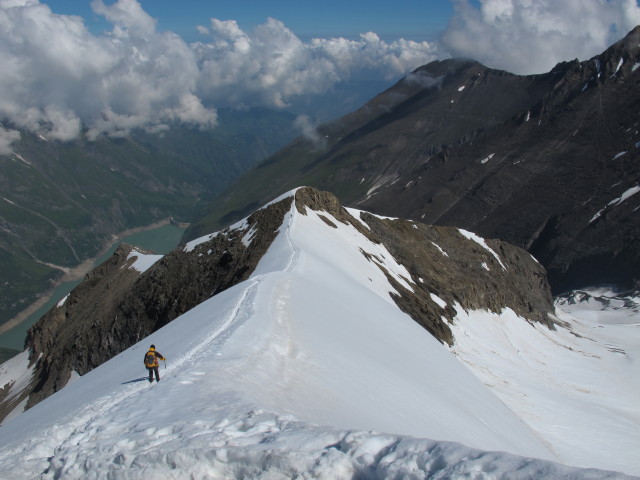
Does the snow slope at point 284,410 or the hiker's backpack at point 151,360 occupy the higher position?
the hiker's backpack at point 151,360

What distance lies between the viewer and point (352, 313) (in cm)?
2681

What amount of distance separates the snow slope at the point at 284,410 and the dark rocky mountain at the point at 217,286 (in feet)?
51.3

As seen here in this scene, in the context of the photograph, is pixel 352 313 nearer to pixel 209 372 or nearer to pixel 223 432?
pixel 209 372

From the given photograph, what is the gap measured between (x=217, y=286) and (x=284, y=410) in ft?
108

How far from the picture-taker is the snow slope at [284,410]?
26.2ft

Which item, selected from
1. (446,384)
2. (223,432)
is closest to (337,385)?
(223,432)

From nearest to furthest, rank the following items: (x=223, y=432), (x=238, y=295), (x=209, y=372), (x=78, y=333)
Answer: (x=223, y=432)
(x=209, y=372)
(x=238, y=295)
(x=78, y=333)

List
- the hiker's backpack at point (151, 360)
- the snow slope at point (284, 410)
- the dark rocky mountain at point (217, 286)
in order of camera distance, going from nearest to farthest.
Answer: the snow slope at point (284, 410) → the hiker's backpack at point (151, 360) → the dark rocky mountain at point (217, 286)

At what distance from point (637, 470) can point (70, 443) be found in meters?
36.2

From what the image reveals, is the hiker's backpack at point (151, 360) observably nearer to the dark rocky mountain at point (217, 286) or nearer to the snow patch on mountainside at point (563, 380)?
the dark rocky mountain at point (217, 286)

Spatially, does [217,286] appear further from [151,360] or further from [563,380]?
[563,380]

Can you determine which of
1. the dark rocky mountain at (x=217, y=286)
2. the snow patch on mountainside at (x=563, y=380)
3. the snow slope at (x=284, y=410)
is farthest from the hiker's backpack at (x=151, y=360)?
the snow patch on mountainside at (x=563, y=380)

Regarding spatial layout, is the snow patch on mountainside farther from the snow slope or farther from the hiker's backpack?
the hiker's backpack

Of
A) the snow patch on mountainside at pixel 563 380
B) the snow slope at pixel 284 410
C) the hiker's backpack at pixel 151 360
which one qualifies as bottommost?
the snow patch on mountainside at pixel 563 380
